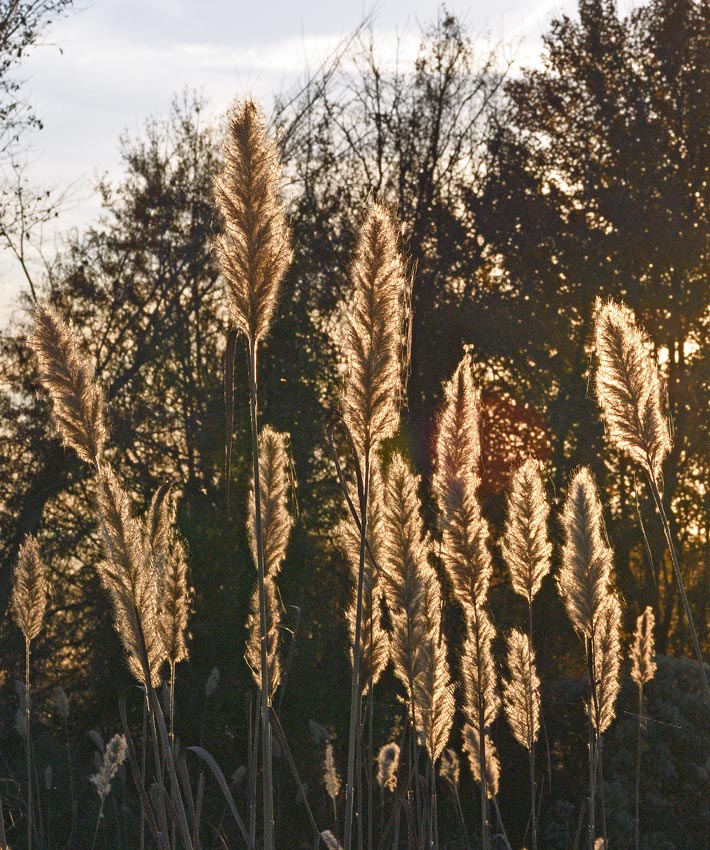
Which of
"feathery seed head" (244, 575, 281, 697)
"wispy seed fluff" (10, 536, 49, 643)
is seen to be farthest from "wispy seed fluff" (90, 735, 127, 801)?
"feathery seed head" (244, 575, 281, 697)

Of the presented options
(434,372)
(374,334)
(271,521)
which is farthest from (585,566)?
(434,372)

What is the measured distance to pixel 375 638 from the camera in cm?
309

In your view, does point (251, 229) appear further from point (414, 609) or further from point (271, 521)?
point (414, 609)

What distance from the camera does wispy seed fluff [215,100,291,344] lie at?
7.14ft

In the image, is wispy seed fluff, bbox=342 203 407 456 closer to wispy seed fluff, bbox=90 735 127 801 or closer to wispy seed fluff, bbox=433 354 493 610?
wispy seed fluff, bbox=433 354 493 610

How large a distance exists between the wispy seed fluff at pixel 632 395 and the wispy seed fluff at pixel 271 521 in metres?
0.89

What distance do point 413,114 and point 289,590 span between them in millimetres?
10472

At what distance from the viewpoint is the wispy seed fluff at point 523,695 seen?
10.8 feet

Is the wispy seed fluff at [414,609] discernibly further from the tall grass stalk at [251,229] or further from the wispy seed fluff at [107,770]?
the wispy seed fluff at [107,770]

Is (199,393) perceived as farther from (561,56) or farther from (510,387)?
(561,56)

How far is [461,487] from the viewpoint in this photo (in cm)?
287

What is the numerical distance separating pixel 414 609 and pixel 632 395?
0.84 m

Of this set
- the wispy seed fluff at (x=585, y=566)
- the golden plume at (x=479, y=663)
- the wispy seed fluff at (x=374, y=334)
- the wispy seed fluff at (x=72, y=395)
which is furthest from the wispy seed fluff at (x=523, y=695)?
the wispy seed fluff at (x=72, y=395)

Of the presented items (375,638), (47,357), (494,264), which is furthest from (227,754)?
(494,264)
